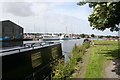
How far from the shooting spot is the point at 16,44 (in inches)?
525

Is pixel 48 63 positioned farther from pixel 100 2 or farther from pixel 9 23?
pixel 100 2

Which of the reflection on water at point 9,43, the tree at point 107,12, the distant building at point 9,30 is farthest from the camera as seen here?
the tree at point 107,12

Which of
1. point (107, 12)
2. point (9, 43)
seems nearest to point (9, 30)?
point (9, 43)

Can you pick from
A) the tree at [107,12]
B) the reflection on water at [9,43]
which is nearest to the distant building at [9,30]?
the reflection on water at [9,43]

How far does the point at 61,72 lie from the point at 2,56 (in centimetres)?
468

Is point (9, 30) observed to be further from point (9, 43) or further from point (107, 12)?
point (107, 12)

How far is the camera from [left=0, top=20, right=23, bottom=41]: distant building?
11133mm

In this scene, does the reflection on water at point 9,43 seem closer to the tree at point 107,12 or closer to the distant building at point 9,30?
the distant building at point 9,30

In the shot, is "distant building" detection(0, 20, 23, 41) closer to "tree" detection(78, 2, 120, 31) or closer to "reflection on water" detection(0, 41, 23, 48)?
"reflection on water" detection(0, 41, 23, 48)

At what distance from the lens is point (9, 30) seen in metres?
11.8

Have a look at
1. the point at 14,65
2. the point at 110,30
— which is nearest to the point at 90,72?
the point at 14,65

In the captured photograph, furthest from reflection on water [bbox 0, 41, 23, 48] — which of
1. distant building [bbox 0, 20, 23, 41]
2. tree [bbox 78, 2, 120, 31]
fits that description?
tree [bbox 78, 2, 120, 31]

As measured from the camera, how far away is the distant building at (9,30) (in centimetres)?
1113

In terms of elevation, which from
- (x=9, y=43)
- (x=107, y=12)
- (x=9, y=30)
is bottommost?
(x=9, y=43)
